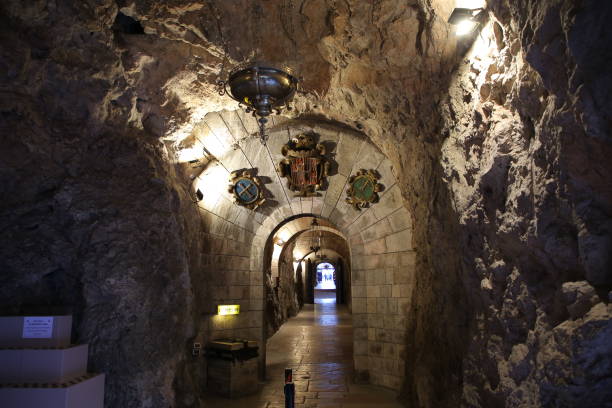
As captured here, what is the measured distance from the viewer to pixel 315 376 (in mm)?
7109

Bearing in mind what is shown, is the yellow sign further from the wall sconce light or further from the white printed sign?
the wall sconce light

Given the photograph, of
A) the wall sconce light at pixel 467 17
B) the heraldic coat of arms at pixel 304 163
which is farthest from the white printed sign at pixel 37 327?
the heraldic coat of arms at pixel 304 163

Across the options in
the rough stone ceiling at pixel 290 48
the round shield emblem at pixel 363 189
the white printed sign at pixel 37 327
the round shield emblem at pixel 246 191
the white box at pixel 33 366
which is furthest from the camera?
the round shield emblem at pixel 246 191

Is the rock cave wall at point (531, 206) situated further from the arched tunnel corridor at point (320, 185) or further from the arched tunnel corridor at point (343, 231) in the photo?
the arched tunnel corridor at point (343, 231)

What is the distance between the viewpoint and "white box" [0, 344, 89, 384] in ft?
10.9

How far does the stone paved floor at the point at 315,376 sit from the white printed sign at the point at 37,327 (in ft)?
9.88

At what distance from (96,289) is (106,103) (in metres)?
1.99

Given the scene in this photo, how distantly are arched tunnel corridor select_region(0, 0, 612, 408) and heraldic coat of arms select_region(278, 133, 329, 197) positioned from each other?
52 millimetres

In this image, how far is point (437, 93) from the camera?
4102mm

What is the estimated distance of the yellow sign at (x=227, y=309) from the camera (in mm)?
6750

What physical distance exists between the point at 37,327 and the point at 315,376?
4.82 metres

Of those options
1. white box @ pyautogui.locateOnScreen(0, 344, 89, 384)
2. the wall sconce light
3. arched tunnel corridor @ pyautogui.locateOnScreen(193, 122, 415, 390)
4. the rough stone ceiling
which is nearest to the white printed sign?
white box @ pyautogui.locateOnScreen(0, 344, 89, 384)

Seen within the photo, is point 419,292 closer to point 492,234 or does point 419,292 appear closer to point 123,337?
point 492,234

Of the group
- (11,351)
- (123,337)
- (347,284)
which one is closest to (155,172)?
(123,337)
